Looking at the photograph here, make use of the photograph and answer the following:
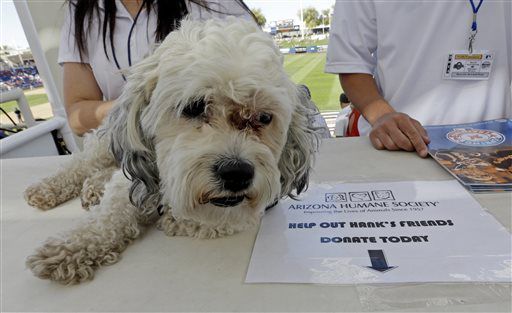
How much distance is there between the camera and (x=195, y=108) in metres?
0.61

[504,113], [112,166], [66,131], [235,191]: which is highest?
[235,191]

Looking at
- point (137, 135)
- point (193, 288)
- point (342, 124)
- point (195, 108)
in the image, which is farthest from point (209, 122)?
point (342, 124)

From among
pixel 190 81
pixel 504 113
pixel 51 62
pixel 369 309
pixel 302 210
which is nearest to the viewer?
pixel 369 309

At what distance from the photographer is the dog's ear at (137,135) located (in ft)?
2.12

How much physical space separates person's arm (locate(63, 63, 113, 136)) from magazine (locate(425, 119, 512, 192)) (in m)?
1.14

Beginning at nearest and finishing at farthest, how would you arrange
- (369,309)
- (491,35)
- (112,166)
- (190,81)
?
(369,309), (190,81), (112,166), (491,35)

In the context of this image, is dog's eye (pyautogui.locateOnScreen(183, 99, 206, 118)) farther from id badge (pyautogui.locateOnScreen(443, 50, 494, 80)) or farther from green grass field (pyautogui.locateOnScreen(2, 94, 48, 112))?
green grass field (pyautogui.locateOnScreen(2, 94, 48, 112))

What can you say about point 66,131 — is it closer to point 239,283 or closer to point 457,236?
point 239,283

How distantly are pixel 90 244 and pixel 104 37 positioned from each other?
36.2 inches

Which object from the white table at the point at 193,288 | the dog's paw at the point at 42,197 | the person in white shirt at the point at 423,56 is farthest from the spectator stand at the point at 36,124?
the person in white shirt at the point at 423,56

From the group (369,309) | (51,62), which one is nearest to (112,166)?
(369,309)

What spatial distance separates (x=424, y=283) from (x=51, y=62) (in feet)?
9.67

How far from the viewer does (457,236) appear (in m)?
0.60

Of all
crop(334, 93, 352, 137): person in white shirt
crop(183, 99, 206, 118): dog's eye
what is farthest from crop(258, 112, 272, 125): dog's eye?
crop(334, 93, 352, 137): person in white shirt
